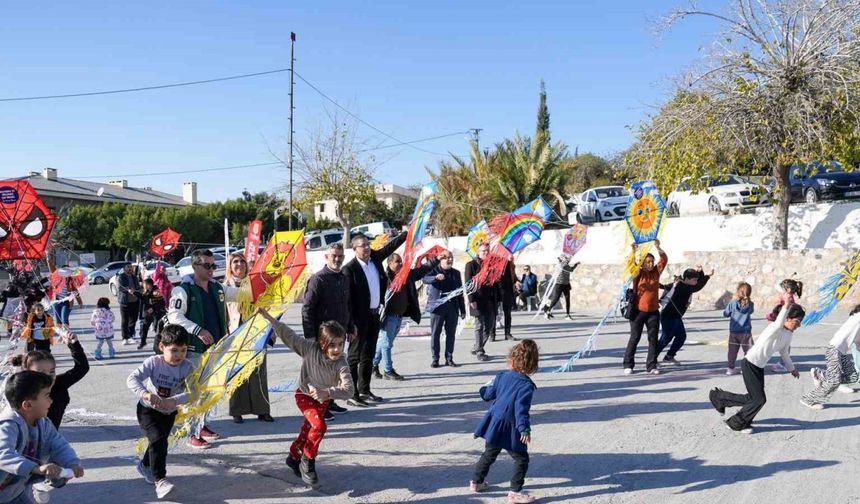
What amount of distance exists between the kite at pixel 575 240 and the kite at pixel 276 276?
12.9 meters

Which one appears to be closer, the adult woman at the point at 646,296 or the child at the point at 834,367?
the child at the point at 834,367

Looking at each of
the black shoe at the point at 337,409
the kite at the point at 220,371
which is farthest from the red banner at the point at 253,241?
the kite at the point at 220,371

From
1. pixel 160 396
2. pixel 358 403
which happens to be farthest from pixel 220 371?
pixel 358 403

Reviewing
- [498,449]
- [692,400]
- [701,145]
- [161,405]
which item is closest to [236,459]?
[161,405]

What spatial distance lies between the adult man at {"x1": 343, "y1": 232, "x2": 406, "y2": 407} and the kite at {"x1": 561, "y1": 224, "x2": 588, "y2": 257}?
11011 mm

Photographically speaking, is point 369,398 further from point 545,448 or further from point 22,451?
point 22,451

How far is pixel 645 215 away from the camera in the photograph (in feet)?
29.9

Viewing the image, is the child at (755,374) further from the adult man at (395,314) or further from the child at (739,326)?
the adult man at (395,314)

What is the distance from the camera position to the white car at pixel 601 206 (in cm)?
2647

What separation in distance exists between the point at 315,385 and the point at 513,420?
1493mm

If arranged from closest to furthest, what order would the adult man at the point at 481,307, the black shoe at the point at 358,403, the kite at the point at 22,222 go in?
the black shoe at the point at 358,403, the kite at the point at 22,222, the adult man at the point at 481,307

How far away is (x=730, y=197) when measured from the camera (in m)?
21.8

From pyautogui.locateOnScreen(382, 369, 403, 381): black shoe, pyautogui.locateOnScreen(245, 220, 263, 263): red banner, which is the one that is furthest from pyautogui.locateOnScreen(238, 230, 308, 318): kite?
pyautogui.locateOnScreen(245, 220, 263, 263): red banner

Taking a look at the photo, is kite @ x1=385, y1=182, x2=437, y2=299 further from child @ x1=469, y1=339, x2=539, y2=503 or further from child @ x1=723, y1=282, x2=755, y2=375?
child @ x1=469, y1=339, x2=539, y2=503
